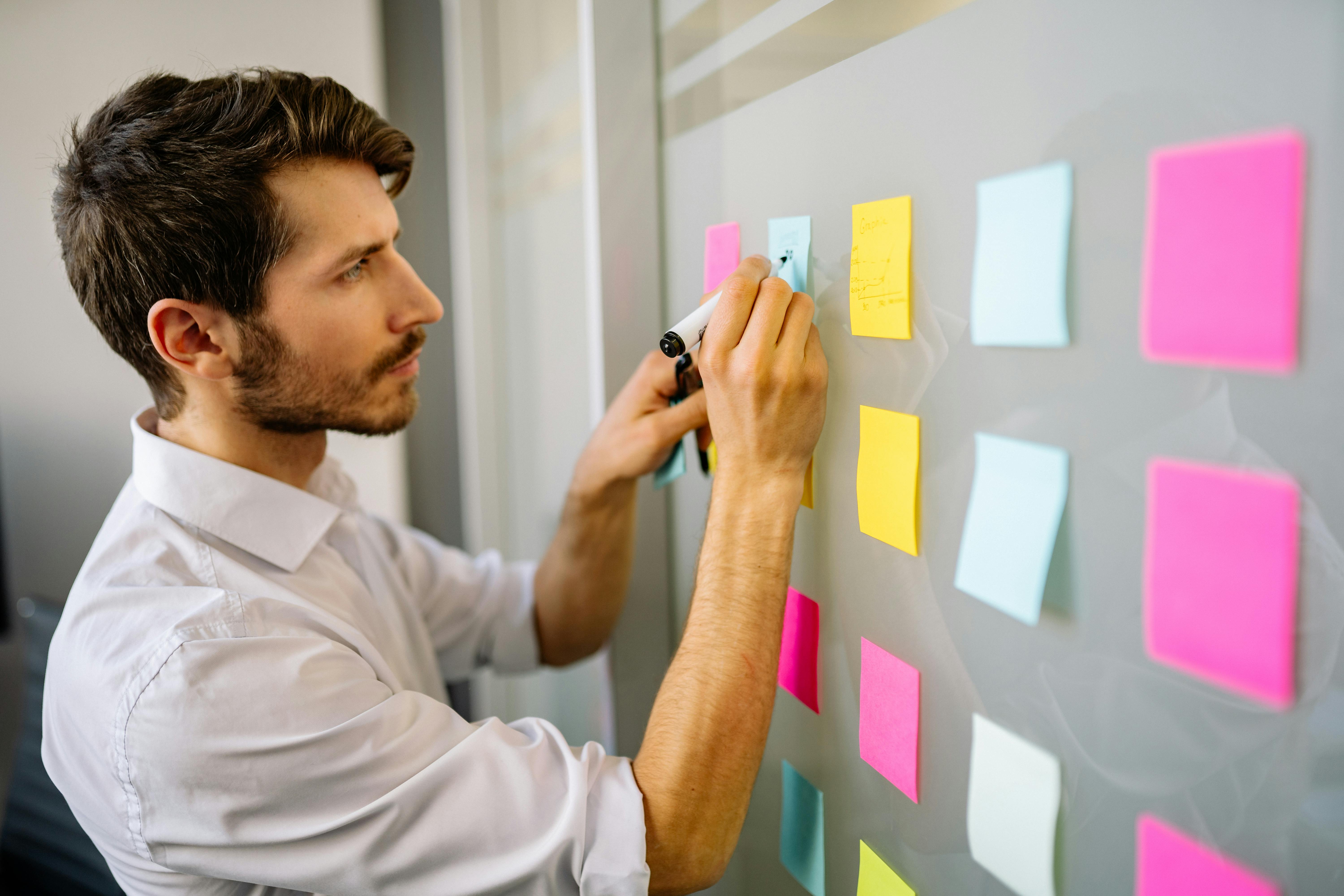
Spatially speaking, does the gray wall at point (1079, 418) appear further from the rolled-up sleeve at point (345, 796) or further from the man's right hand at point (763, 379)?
the rolled-up sleeve at point (345, 796)

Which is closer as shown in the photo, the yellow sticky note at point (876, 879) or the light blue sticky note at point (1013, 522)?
the light blue sticky note at point (1013, 522)

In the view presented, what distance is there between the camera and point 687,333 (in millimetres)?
592

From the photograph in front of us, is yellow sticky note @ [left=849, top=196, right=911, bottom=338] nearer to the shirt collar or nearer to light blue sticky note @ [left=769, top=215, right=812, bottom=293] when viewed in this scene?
light blue sticky note @ [left=769, top=215, right=812, bottom=293]

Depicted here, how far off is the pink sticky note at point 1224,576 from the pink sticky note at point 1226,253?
0.16 feet

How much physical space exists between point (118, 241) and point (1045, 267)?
834 mm

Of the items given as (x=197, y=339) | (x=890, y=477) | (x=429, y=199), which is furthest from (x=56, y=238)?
(x=890, y=477)

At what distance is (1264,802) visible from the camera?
32cm

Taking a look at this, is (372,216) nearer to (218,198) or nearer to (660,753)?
(218,198)

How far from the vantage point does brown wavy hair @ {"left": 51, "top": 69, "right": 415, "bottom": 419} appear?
75 cm

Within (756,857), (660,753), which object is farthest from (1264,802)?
(756,857)

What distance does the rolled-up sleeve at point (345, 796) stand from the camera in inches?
21.6

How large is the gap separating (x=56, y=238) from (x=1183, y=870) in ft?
5.81

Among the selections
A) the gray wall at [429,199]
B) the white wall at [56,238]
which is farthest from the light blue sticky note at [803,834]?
the white wall at [56,238]

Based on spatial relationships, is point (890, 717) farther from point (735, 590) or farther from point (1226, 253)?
point (1226, 253)
